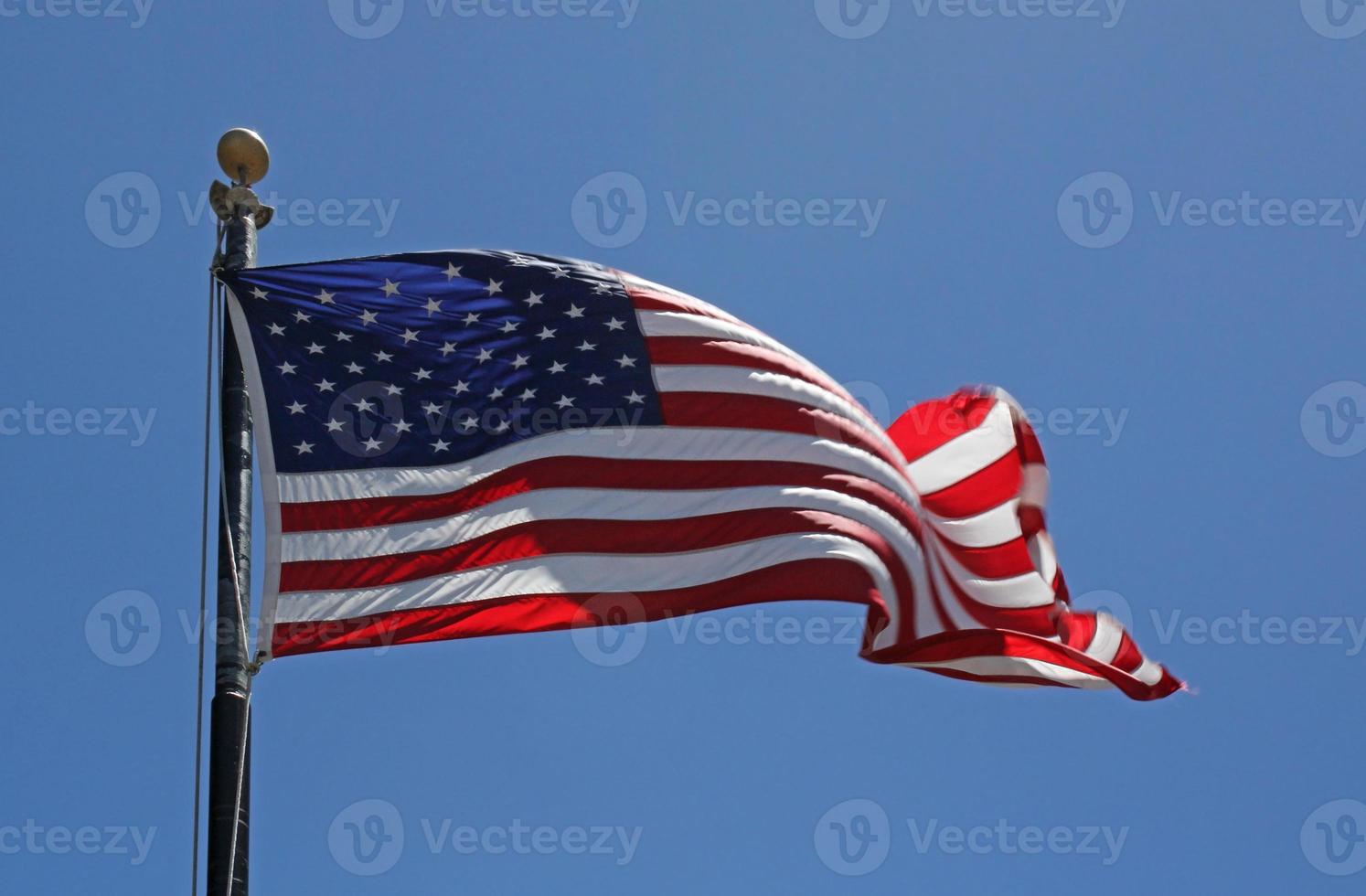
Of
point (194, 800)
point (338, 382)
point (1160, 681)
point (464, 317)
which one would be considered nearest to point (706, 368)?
point (464, 317)

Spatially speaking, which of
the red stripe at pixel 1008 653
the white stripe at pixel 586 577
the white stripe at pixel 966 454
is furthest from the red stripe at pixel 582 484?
the white stripe at pixel 966 454

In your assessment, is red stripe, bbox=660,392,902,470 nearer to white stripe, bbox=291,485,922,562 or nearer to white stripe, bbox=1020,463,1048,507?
white stripe, bbox=291,485,922,562

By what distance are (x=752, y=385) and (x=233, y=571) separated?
188 inches

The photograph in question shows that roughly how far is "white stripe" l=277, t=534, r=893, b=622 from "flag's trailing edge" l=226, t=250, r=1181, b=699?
0.02 meters

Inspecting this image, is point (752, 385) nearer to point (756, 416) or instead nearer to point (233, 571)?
point (756, 416)

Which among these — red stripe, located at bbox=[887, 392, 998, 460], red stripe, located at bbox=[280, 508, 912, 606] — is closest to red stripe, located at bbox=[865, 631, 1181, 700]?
red stripe, located at bbox=[280, 508, 912, 606]

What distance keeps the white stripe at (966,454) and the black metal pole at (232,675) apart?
6.17 metres

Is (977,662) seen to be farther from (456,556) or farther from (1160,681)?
(456,556)

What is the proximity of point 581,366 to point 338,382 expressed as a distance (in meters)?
1.94

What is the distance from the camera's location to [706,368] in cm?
1498

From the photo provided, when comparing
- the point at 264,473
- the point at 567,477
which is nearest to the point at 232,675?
the point at 264,473

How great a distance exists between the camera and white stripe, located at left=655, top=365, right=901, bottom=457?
14.9 m

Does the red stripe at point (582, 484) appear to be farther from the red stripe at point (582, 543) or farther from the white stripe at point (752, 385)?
the white stripe at point (752, 385)

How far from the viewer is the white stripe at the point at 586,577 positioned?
12.6 meters
